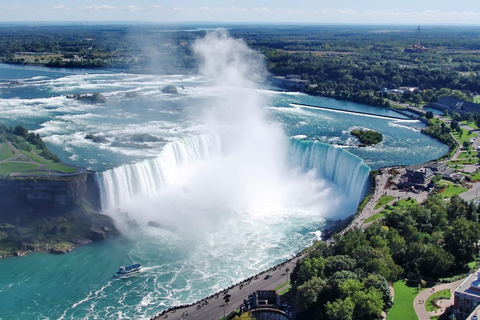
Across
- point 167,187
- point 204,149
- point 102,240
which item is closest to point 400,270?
point 102,240

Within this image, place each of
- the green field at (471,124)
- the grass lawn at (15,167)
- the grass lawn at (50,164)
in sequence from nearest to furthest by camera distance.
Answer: the grass lawn at (15,167) → the grass lawn at (50,164) → the green field at (471,124)

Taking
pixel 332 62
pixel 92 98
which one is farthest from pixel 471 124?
pixel 92 98

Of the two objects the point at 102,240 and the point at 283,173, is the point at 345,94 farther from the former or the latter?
the point at 102,240

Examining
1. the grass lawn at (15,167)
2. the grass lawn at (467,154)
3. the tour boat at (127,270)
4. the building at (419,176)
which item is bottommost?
the tour boat at (127,270)

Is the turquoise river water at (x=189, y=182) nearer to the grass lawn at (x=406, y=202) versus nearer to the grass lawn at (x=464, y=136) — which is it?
the grass lawn at (x=464, y=136)

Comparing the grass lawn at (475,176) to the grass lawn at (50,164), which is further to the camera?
the grass lawn at (475,176)

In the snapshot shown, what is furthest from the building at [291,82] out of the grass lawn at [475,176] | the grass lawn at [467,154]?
the grass lawn at [475,176]

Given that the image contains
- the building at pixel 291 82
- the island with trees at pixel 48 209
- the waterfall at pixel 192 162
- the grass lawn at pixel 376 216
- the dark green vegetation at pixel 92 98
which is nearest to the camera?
the island with trees at pixel 48 209

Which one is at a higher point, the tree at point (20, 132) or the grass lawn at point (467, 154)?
the tree at point (20, 132)
